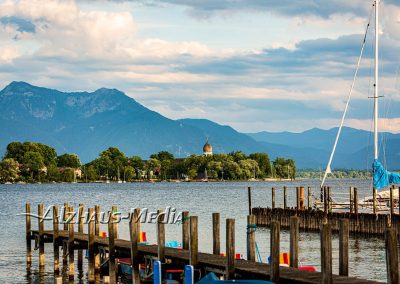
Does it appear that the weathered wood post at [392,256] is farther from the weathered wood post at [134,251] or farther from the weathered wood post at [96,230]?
the weathered wood post at [96,230]

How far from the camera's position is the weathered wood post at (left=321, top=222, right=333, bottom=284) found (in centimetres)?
2288

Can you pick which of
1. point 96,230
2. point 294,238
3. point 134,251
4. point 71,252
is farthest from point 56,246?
point 294,238

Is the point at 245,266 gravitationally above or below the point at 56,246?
above

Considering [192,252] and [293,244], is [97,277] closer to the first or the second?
[192,252]

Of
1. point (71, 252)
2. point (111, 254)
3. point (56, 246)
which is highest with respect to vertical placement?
point (111, 254)

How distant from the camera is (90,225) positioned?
1480 inches

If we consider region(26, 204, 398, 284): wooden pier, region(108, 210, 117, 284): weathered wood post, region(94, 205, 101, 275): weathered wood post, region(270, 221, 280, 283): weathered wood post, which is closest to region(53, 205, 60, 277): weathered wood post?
region(26, 204, 398, 284): wooden pier

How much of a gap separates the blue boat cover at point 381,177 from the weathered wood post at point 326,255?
39566 millimetres

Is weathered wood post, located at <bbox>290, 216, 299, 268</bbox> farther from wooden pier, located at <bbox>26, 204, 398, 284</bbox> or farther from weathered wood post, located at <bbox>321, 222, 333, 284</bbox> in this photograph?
weathered wood post, located at <bbox>321, 222, 333, 284</bbox>

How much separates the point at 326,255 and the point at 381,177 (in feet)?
132

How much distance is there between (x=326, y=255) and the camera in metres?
23.1

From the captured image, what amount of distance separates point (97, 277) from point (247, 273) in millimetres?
14621

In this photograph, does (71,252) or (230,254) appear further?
(71,252)

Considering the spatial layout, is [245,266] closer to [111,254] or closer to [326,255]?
[326,255]
